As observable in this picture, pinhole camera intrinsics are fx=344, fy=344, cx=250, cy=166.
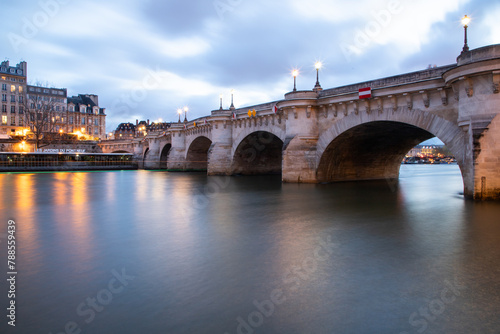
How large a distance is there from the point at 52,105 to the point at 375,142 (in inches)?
3465

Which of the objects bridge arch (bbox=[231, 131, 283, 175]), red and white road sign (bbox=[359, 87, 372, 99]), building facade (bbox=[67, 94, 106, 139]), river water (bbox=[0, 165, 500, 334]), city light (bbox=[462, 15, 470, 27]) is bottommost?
river water (bbox=[0, 165, 500, 334])

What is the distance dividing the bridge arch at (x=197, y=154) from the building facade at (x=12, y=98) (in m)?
60.1

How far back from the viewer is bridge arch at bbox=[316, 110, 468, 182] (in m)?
19.1

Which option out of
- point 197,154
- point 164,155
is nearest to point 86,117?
point 164,155

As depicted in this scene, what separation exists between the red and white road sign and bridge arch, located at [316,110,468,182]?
50.8 inches

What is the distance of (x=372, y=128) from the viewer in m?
25.4

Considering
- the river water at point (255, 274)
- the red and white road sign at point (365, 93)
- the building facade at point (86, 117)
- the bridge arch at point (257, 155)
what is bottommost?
the river water at point (255, 274)

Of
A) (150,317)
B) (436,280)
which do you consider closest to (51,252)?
(150,317)

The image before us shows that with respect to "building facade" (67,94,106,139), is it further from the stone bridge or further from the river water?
the river water

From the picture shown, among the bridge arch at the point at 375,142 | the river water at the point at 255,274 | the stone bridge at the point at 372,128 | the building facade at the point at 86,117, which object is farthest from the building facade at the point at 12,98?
the river water at the point at 255,274

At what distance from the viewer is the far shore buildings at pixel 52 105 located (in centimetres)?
9188

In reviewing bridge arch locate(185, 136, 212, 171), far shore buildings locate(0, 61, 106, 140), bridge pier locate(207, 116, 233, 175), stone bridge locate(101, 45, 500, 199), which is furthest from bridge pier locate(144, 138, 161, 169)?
far shore buildings locate(0, 61, 106, 140)

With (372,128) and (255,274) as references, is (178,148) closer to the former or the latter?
(372,128)

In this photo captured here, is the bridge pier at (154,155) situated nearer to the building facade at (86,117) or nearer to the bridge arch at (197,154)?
the bridge arch at (197,154)
